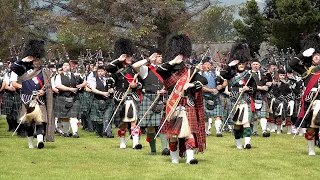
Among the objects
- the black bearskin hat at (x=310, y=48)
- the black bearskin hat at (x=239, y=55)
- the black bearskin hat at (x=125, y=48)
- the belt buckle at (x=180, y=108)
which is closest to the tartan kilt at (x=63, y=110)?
the black bearskin hat at (x=125, y=48)

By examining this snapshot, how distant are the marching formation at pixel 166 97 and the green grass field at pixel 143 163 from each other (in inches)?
14.5

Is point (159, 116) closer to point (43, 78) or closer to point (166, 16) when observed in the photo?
point (43, 78)

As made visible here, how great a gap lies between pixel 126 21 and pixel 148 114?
936 inches

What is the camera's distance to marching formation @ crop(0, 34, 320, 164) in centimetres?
1130

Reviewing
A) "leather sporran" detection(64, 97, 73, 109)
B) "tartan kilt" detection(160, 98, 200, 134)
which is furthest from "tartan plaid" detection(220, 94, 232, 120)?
"tartan kilt" detection(160, 98, 200, 134)

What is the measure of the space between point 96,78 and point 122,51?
13.7ft

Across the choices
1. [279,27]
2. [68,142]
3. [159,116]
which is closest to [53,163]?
[159,116]

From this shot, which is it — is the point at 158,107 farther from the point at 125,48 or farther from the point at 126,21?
the point at 126,21

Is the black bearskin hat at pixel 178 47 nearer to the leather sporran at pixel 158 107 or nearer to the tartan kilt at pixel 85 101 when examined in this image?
the leather sporran at pixel 158 107

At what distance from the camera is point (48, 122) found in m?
13.9

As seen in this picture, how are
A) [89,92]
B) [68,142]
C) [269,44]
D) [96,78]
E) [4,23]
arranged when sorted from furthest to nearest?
[4,23], [269,44], [89,92], [96,78], [68,142]

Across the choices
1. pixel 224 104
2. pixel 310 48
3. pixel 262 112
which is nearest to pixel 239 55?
pixel 310 48

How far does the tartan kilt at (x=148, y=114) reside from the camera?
42.8 ft

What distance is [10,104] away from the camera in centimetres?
1814
